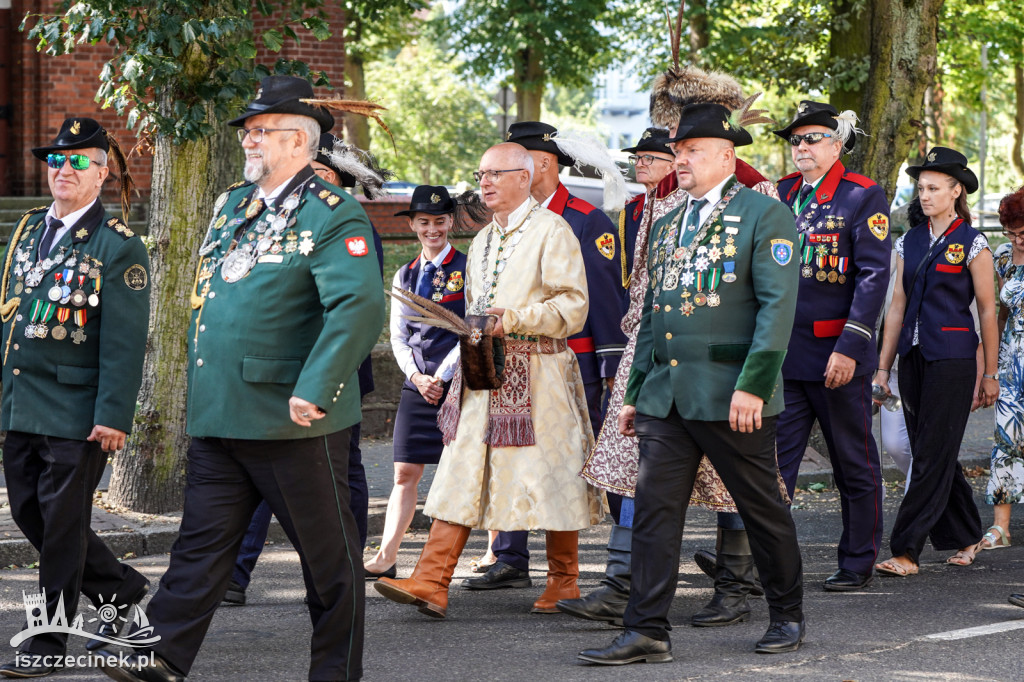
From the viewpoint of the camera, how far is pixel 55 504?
480cm

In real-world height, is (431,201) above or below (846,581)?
above

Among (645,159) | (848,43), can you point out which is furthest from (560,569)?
(848,43)

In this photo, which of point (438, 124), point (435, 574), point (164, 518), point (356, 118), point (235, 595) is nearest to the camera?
point (435, 574)

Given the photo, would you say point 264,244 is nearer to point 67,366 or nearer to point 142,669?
point 67,366

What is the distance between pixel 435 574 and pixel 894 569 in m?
2.41

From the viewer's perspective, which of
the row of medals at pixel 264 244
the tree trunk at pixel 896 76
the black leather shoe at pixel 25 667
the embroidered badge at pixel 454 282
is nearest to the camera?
the row of medals at pixel 264 244

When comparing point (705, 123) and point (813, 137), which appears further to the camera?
point (813, 137)

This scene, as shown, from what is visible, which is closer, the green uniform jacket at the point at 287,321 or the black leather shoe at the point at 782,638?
the green uniform jacket at the point at 287,321

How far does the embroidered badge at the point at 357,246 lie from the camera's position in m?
4.25

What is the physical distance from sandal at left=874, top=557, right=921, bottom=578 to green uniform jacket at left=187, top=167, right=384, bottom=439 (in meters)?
3.35

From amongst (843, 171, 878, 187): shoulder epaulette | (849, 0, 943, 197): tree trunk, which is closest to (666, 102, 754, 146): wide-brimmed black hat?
(843, 171, 878, 187): shoulder epaulette

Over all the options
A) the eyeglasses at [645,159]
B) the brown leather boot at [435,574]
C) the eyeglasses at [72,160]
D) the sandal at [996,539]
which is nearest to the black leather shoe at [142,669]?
the brown leather boot at [435,574]

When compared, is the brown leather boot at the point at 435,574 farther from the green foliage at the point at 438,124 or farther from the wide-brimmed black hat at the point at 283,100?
the green foliage at the point at 438,124

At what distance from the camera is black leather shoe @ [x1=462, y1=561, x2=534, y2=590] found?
634cm
